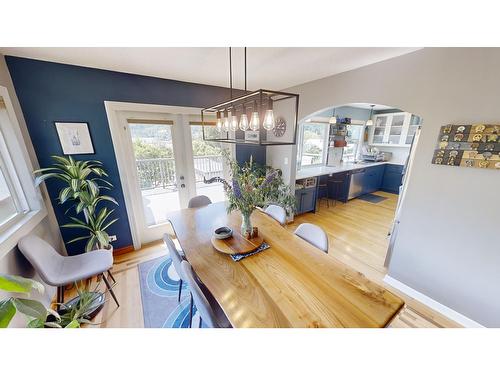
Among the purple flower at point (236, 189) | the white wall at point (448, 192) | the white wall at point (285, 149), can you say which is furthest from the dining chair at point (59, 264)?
the white wall at point (448, 192)

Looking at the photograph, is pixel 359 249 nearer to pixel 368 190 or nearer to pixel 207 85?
pixel 368 190

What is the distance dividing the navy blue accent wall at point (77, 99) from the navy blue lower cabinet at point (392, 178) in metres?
5.47

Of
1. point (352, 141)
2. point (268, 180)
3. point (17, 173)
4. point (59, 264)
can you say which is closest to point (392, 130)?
point (352, 141)

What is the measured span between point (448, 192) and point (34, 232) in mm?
3847

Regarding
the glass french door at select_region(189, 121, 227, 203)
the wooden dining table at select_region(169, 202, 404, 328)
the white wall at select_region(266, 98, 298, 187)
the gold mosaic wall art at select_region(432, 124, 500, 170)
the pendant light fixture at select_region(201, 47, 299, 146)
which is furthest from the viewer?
the white wall at select_region(266, 98, 298, 187)

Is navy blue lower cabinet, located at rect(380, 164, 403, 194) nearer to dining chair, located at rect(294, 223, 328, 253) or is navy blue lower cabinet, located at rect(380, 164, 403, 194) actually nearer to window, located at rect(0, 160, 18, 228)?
dining chair, located at rect(294, 223, 328, 253)

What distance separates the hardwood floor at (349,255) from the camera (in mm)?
1666

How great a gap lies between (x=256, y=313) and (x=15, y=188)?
2475mm

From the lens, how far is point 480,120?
137 centimetres

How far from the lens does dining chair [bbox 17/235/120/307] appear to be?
4.76ft

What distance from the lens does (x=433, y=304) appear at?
1767mm

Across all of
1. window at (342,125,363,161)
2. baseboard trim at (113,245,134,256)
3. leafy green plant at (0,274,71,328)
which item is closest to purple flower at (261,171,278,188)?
leafy green plant at (0,274,71,328)

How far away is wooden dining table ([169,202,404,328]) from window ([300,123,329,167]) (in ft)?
10.4

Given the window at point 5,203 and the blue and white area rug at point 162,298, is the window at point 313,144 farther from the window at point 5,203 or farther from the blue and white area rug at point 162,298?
the window at point 5,203
